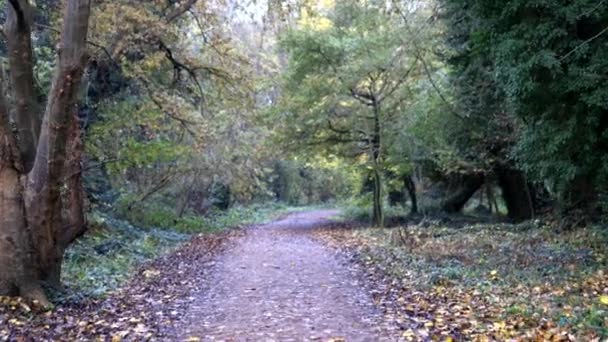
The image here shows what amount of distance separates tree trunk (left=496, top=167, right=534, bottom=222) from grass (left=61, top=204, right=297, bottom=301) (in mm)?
11838

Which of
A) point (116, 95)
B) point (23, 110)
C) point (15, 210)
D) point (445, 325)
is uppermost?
point (116, 95)

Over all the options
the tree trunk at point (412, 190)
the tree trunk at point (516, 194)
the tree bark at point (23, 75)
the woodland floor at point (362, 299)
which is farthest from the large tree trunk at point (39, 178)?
the tree trunk at point (412, 190)

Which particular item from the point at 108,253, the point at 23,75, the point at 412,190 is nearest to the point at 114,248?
the point at 108,253

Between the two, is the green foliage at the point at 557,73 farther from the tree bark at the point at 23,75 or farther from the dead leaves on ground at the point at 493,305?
the tree bark at the point at 23,75

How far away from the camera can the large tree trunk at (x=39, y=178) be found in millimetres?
8133

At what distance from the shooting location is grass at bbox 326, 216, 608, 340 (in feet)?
22.3

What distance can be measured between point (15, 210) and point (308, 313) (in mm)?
4329

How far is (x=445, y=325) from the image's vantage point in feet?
23.0

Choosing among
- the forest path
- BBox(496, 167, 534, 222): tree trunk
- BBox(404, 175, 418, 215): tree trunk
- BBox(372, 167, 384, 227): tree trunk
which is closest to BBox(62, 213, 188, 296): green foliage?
the forest path

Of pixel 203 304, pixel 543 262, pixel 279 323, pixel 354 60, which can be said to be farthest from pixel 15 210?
pixel 354 60

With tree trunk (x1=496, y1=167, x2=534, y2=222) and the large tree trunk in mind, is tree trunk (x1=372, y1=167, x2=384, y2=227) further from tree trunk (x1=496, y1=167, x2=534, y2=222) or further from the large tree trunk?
the large tree trunk

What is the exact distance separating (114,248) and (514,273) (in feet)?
30.8

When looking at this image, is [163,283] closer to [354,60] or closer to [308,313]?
[308,313]

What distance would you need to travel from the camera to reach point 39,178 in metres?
8.44
